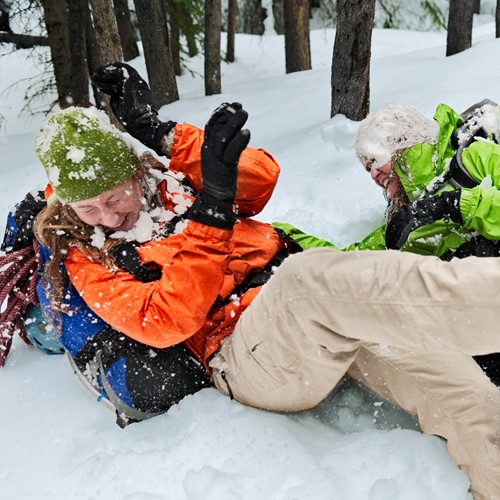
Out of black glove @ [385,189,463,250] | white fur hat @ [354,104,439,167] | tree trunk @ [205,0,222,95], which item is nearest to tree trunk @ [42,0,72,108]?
tree trunk @ [205,0,222,95]

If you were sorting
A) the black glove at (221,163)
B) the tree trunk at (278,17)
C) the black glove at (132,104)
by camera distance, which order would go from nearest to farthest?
the black glove at (221,163) → the black glove at (132,104) → the tree trunk at (278,17)

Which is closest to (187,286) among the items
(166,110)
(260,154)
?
(260,154)

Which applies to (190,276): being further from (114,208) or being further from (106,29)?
(106,29)

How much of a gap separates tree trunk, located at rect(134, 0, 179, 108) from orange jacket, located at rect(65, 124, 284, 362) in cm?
492

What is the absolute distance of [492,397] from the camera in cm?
188

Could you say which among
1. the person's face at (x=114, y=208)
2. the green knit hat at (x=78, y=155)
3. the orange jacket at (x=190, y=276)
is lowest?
the orange jacket at (x=190, y=276)

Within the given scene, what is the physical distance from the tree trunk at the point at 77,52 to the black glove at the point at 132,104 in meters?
4.60

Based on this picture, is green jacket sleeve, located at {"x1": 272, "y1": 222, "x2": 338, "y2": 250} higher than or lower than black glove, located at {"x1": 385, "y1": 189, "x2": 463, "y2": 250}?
lower

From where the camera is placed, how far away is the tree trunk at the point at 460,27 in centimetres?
725

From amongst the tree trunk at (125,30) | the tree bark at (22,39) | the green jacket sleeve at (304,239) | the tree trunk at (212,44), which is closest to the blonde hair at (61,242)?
the green jacket sleeve at (304,239)

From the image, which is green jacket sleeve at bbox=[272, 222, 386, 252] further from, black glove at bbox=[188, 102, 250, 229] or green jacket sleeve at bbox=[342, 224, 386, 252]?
black glove at bbox=[188, 102, 250, 229]

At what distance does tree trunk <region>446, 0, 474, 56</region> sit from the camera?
7.25 m

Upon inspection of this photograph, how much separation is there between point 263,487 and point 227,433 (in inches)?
10.2

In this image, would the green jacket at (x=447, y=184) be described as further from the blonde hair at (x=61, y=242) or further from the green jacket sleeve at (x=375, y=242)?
the blonde hair at (x=61, y=242)
